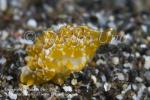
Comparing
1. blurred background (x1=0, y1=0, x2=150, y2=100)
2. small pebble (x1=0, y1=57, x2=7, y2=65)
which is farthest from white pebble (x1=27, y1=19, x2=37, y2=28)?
small pebble (x1=0, y1=57, x2=7, y2=65)

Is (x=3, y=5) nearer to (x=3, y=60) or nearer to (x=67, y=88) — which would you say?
(x=3, y=60)

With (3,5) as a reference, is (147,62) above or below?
below

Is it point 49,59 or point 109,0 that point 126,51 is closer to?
point 49,59

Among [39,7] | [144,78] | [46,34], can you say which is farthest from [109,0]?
[46,34]

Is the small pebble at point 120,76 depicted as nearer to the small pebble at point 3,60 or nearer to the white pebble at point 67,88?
the white pebble at point 67,88

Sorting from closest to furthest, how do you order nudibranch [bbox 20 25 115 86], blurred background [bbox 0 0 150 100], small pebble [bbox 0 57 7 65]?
nudibranch [bbox 20 25 115 86]
blurred background [bbox 0 0 150 100]
small pebble [bbox 0 57 7 65]

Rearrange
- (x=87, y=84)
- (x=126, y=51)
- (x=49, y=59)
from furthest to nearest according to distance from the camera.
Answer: (x=126, y=51)
(x=87, y=84)
(x=49, y=59)

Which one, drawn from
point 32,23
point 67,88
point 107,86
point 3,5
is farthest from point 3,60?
point 3,5

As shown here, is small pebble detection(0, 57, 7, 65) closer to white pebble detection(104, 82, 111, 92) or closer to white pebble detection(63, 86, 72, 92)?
white pebble detection(63, 86, 72, 92)
